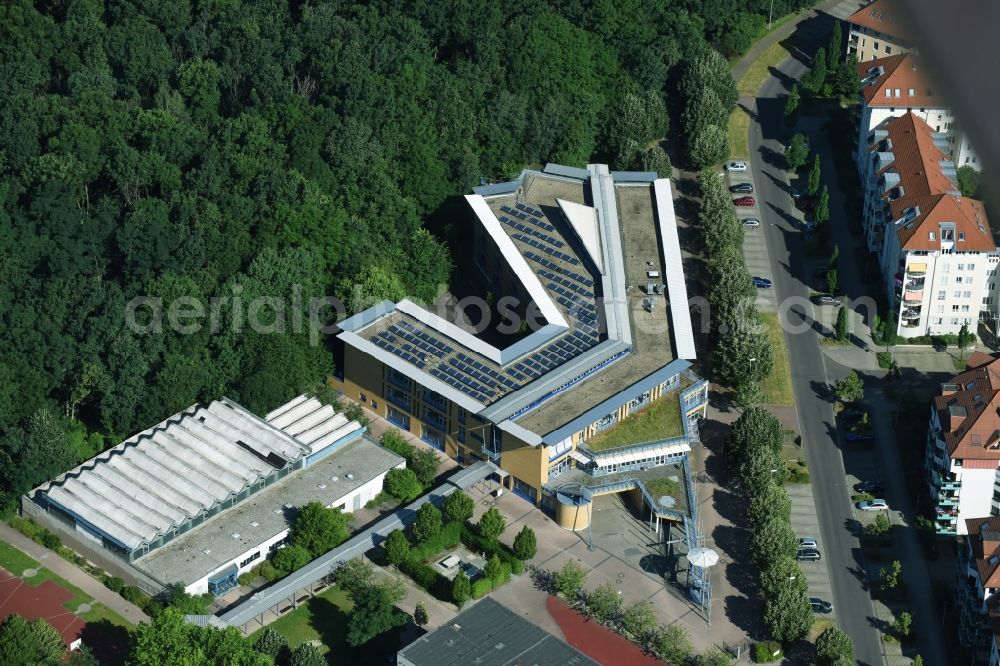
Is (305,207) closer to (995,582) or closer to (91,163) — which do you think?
(91,163)

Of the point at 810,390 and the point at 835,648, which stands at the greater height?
the point at 810,390

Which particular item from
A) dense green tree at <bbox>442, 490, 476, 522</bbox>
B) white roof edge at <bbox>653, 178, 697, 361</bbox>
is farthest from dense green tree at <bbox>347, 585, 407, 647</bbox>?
white roof edge at <bbox>653, 178, 697, 361</bbox>

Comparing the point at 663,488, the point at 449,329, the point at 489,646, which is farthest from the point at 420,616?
the point at 449,329

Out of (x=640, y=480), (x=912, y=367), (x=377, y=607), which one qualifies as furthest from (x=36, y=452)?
(x=912, y=367)

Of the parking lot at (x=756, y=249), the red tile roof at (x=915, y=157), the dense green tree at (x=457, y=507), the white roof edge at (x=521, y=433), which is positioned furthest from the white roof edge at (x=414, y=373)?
the red tile roof at (x=915, y=157)

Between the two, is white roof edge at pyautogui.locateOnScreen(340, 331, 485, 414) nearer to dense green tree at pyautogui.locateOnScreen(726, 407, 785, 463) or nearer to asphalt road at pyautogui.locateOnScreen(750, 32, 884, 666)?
dense green tree at pyautogui.locateOnScreen(726, 407, 785, 463)

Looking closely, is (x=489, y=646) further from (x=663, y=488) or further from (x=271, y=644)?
(x=663, y=488)
